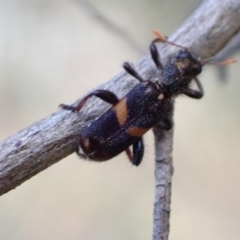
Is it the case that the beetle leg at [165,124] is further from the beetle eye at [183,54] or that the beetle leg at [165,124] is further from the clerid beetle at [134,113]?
the beetle eye at [183,54]

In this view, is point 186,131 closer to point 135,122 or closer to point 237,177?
point 237,177

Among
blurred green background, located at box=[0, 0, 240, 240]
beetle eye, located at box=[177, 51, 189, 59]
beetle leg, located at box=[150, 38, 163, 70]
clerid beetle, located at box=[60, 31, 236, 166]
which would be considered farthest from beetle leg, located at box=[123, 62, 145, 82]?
blurred green background, located at box=[0, 0, 240, 240]

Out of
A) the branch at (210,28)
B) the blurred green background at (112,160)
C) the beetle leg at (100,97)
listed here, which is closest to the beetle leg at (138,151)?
the beetle leg at (100,97)

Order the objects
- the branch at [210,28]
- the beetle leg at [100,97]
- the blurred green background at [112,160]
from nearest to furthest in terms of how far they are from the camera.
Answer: the beetle leg at [100,97]
the branch at [210,28]
the blurred green background at [112,160]

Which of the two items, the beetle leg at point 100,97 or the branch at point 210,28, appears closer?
the beetle leg at point 100,97

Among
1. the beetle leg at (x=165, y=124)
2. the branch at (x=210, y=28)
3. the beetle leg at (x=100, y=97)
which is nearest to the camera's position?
the beetle leg at (x=100, y=97)

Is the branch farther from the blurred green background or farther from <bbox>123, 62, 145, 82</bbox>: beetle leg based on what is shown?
the blurred green background

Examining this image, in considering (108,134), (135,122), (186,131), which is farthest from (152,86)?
(186,131)
